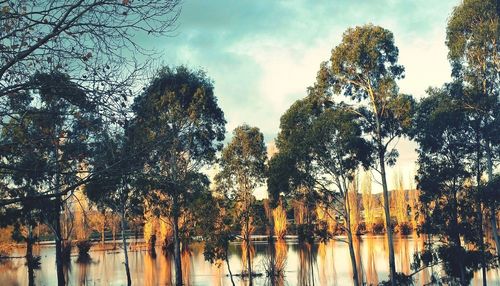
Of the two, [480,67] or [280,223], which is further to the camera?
[280,223]

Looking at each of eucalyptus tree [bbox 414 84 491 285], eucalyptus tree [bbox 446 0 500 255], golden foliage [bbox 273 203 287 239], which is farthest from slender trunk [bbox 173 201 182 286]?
golden foliage [bbox 273 203 287 239]

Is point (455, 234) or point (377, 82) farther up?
point (377, 82)

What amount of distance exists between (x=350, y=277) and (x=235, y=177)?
13.7 metres

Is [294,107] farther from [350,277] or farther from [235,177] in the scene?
[235,177]

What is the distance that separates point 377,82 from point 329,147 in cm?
354

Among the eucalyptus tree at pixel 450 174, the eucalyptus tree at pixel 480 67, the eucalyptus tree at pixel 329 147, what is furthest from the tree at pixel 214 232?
the eucalyptus tree at pixel 480 67

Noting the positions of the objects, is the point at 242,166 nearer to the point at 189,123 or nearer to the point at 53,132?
the point at 189,123

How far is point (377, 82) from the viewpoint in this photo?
2286cm

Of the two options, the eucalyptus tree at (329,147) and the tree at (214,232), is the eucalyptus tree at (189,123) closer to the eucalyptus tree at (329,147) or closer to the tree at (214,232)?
the tree at (214,232)

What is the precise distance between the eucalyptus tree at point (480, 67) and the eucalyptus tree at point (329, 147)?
175 inches

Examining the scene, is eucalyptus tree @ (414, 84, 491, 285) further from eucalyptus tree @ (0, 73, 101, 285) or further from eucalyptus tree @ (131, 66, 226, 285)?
eucalyptus tree @ (0, 73, 101, 285)

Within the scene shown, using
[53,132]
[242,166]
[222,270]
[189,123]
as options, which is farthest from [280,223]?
[53,132]

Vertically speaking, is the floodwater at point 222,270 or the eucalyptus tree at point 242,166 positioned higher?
the eucalyptus tree at point 242,166

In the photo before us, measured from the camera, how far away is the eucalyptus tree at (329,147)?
22031 millimetres
